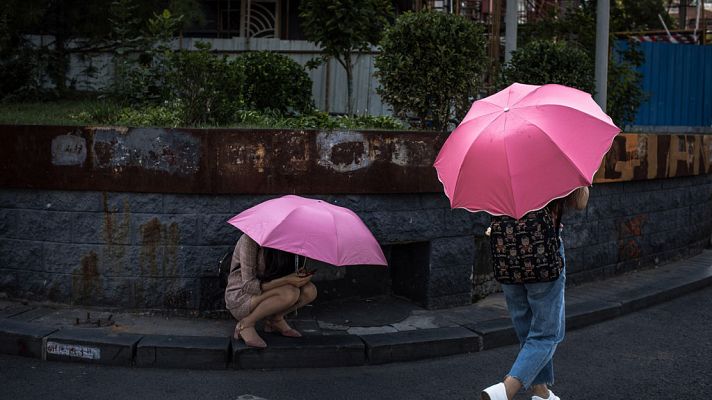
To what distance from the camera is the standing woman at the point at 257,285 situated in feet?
Result: 18.0

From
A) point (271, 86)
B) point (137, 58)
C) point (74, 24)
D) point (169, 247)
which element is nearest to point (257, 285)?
point (169, 247)

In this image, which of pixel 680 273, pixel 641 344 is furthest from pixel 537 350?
pixel 680 273

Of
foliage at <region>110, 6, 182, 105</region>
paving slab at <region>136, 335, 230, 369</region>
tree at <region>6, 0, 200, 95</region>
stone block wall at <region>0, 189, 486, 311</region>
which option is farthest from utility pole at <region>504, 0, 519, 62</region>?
paving slab at <region>136, 335, 230, 369</region>

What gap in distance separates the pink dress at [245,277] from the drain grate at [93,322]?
117cm

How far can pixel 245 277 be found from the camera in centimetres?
548

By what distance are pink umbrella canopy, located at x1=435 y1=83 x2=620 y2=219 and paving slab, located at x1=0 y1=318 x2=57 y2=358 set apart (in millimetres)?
3395

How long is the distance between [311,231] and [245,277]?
678 millimetres

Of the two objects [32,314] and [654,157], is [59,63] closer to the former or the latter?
[32,314]

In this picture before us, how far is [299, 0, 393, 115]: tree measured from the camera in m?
9.07

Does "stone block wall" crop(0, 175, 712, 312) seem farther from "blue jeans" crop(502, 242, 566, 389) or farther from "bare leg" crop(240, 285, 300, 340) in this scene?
"blue jeans" crop(502, 242, 566, 389)

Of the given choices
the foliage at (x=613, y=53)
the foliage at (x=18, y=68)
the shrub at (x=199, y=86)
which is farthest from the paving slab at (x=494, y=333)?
the foliage at (x=18, y=68)

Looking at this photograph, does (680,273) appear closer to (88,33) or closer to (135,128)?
(135,128)

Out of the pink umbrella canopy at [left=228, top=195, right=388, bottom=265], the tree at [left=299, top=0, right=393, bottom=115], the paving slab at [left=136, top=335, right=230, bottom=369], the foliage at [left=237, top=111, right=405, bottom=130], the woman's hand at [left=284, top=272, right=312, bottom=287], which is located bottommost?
the paving slab at [left=136, top=335, right=230, bottom=369]

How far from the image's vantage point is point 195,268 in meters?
6.32
